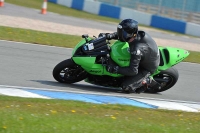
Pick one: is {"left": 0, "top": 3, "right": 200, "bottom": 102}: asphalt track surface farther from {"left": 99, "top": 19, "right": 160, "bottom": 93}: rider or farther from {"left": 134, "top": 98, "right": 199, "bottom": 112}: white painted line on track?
{"left": 134, "top": 98, "right": 199, "bottom": 112}: white painted line on track

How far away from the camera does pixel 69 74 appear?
33.7ft

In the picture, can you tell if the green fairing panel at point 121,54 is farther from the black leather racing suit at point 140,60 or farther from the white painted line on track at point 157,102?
the white painted line on track at point 157,102

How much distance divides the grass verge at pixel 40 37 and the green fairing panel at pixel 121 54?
5.30 meters

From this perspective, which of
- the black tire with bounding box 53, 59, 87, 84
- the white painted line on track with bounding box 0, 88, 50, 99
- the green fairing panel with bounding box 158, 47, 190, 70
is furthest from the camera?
the green fairing panel with bounding box 158, 47, 190, 70

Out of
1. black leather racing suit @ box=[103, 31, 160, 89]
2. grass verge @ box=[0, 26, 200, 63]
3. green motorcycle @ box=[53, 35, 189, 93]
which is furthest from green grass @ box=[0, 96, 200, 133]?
grass verge @ box=[0, 26, 200, 63]

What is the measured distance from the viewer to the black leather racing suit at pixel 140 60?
9.93 metres

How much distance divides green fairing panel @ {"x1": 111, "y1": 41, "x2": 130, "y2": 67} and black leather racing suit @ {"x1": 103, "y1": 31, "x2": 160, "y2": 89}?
13 cm

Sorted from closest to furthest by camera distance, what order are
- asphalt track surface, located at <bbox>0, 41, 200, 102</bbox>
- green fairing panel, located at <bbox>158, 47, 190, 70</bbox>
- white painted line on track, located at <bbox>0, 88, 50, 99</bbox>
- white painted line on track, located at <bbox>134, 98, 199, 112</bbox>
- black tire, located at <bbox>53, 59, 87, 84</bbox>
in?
white painted line on track, located at <bbox>0, 88, 50, 99</bbox> < white painted line on track, located at <bbox>134, 98, 199, 112</bbox> < black tire, located at <bbox>53, 59, 87, 84</bbox> < asphalt track surface, located at <bbox>0, 41, 200, 102</bbox> < green fairing panel, located at <bbox>158, 47, 190, 70</bbox>

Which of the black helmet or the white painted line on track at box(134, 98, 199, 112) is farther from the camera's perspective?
the black helmet

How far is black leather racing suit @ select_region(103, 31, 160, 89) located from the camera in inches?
391

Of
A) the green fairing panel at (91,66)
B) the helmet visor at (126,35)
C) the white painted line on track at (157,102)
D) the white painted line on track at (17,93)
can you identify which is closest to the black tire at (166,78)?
the white painted line on track at (157,102)

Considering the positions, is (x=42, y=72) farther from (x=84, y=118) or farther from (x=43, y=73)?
(x=84, y=118)

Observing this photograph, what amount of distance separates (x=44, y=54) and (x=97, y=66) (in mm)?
3641

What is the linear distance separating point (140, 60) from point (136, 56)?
0.33 metres
